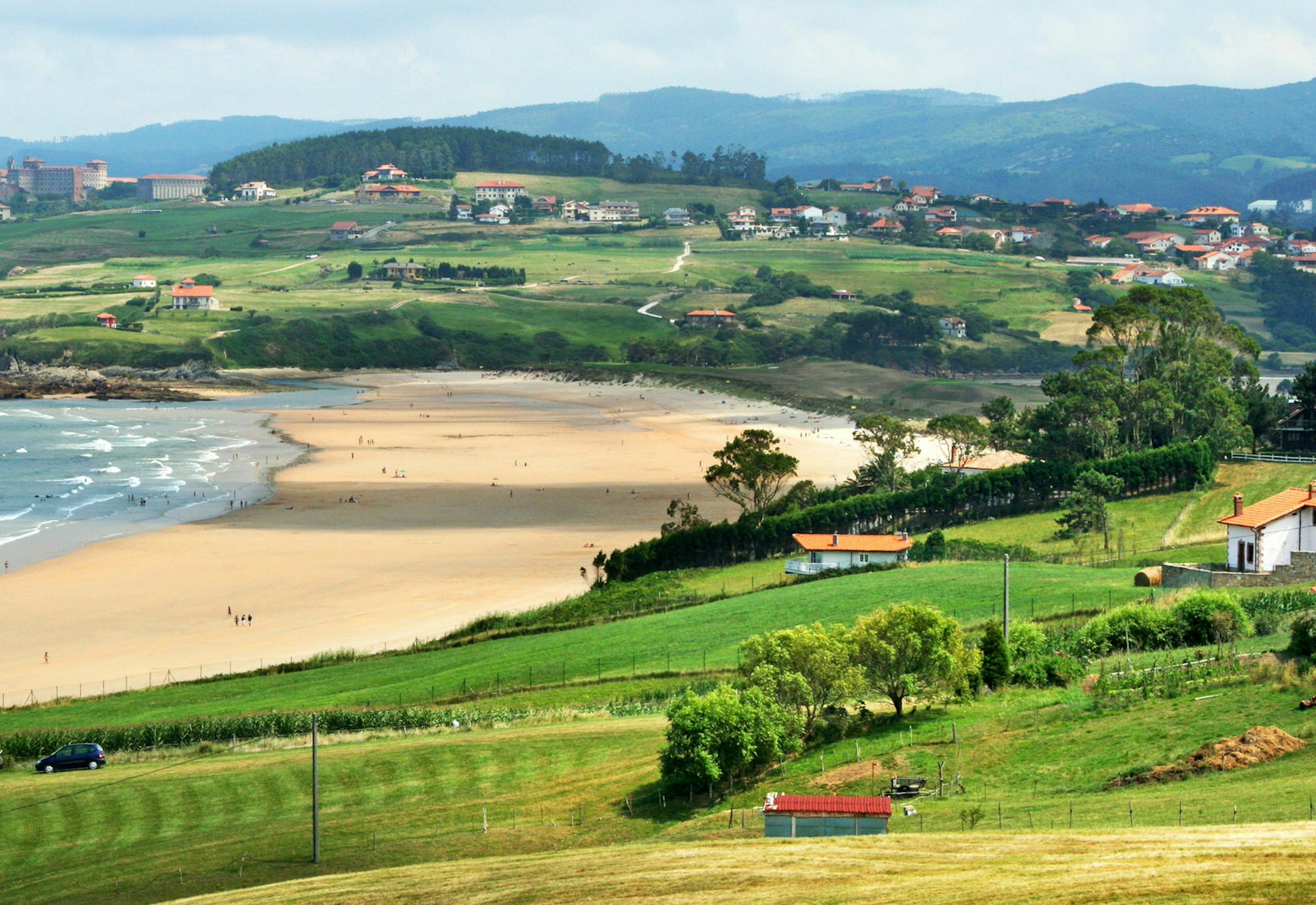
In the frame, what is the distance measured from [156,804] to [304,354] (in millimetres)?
144707

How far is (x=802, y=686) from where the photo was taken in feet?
103

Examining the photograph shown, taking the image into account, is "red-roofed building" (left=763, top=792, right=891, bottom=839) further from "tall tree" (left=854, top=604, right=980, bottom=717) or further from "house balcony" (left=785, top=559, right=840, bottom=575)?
"house balcony" (left=785, top=559, right=840, bottom=575)

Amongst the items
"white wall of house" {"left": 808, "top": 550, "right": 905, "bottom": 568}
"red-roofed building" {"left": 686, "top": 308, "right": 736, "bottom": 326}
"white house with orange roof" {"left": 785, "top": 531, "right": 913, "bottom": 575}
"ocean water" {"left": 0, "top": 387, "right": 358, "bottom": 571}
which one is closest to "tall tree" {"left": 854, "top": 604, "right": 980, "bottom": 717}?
"white house with orange roof" {"left": 785, "top": 531, "right": 913, "bottom": 575}

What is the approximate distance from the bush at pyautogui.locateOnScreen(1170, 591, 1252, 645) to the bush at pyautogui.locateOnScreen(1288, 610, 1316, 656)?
3682 millimetres

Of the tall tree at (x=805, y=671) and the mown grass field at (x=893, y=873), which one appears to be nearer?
the mown grass field at (x=893, y=873)

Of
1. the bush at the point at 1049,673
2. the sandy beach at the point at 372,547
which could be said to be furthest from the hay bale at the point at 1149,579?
the sandy beach at the point at 372,547

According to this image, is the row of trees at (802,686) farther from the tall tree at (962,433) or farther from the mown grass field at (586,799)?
the tall tree at (962,433)

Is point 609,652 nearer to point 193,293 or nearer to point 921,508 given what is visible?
point 921,508

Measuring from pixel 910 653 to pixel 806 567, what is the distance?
22907mm

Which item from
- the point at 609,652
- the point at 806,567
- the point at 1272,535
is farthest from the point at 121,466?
the point at 1272,535

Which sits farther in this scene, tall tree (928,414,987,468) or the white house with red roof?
the white house with red roof

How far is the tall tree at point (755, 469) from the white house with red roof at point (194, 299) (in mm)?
134387

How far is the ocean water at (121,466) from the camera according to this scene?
75062 mm

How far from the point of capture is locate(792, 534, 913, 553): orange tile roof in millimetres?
55719
